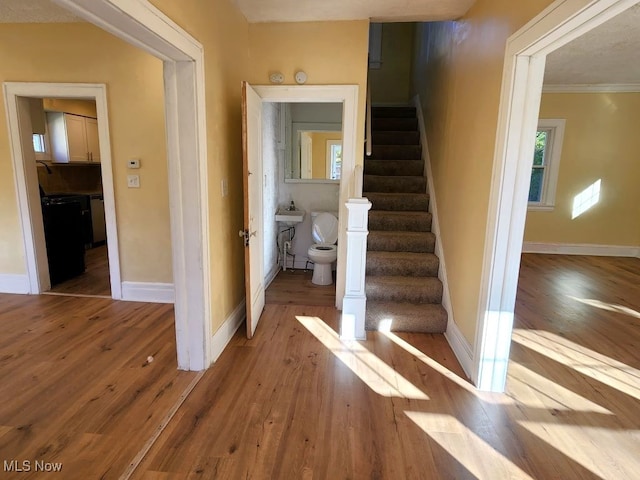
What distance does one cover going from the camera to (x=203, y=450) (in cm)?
166

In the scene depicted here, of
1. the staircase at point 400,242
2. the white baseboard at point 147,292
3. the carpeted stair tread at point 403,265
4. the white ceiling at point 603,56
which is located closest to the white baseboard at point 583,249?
the white ceiling at point 603,56

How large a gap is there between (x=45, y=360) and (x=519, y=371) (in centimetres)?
326

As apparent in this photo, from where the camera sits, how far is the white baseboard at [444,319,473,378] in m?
2.34

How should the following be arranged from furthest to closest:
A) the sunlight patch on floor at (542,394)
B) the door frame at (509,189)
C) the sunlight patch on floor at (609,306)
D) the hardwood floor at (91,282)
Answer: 1. the hardwood floor at (91,282)
2. the sunlight patch on floor at (609,306)
3. the sunlight patch on floor at (542,394)
4. the door frame at (509,189)

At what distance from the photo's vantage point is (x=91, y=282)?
3.97m

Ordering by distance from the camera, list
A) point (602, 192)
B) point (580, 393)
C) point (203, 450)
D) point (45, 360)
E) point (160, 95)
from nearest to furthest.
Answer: point (203, 450), point (580, 393), point (45, 360), point (160, 95), point (602, 192)

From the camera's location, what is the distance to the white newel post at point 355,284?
107 inches

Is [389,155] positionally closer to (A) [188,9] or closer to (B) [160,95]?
(B) [160,95]

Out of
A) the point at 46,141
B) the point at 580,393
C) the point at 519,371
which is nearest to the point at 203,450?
the point at 519,371

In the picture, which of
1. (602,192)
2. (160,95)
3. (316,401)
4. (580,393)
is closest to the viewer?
(316,401)

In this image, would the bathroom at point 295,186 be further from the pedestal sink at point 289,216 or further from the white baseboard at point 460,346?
the white baseboard at point 460,346

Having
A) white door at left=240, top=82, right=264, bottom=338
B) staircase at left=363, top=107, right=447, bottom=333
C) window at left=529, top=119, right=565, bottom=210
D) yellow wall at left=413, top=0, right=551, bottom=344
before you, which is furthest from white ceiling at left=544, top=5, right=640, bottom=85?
white door at left=240, top=82, right=264, bottom=338

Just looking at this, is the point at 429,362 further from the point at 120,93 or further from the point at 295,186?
the point at 120,93

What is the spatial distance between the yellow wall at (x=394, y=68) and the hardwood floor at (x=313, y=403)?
4.09 m
